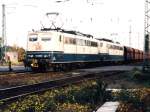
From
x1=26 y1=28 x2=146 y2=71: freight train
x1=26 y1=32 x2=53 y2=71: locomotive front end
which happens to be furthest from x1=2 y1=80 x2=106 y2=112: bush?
x1=26 y1=28 x2=146 y2=71: freight train

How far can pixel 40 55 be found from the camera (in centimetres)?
3341

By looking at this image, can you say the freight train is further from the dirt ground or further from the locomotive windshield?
the dirt ground

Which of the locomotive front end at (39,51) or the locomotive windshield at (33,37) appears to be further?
the locomotive windshield at (33,37)

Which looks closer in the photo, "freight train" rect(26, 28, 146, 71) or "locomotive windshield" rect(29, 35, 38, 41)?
"freight train" rect(26, 28, 146, 71)

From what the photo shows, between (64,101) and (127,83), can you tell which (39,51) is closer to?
(127,83)

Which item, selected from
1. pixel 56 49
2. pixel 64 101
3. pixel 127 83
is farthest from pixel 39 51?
pixel 64 101

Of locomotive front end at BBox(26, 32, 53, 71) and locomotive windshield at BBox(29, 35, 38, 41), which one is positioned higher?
locomotive windshield at BBox(29, 35, 38, 41)

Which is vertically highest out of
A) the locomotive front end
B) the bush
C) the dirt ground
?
the locomotive front end

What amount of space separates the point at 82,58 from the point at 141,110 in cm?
3128

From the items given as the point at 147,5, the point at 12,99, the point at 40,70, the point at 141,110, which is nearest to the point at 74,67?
the point at 40,70

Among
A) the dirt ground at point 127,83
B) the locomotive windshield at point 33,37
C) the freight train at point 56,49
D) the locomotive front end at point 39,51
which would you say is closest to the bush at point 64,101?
the dirt ground at point 127,83

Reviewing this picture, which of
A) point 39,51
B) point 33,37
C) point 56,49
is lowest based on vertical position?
point 39,51

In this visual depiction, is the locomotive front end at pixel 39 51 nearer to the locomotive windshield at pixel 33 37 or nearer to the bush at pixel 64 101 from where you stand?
the locomotive windshield at pixel 33 37

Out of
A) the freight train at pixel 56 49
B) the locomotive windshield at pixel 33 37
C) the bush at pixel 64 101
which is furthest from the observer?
the locomotive windshield at pixel 33 37
